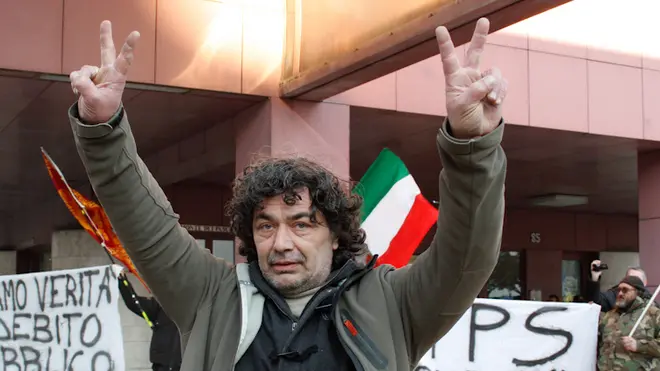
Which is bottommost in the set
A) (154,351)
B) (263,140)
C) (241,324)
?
(154,351)

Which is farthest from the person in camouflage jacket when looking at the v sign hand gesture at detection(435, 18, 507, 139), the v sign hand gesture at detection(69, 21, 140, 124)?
the v sign hand gesture at detection(69, 21, 140, 124)

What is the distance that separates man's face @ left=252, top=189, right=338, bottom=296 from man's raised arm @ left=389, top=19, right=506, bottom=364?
342 mm

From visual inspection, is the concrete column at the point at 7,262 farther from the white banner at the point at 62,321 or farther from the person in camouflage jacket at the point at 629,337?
the person in camouflage jacket at the point at 629,337

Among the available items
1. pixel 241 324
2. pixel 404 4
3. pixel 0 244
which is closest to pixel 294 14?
pixel 404 4

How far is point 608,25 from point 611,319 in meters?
3.34

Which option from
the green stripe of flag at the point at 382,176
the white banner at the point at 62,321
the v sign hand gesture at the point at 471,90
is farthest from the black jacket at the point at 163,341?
the v sign hand gesture at the point at 471,90

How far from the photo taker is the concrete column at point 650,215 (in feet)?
31.6

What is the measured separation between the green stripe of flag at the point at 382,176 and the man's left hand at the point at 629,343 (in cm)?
240

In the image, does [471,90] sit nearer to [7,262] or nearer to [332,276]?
[332,276]

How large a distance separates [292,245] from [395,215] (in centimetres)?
430

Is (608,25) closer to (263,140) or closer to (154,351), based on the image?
(263,140)

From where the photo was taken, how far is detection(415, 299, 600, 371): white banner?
6121 mm

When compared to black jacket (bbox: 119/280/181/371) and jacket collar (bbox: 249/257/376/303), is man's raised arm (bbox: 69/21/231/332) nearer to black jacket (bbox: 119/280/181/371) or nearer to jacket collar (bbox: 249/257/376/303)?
jacket collar (bbox: 249/257/376/303)

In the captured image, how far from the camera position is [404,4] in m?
5.64
